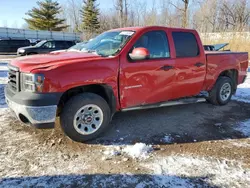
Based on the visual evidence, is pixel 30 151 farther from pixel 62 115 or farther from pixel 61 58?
Result: pixel 61 58

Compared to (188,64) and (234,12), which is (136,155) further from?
(234,12)

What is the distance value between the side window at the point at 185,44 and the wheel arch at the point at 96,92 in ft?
5.66

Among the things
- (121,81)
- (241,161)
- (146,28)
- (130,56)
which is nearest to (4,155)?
(121,81)

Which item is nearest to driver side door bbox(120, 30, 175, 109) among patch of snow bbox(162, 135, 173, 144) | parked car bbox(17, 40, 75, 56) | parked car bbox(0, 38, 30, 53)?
patch of snow bbox(162, 135, 173, 144)

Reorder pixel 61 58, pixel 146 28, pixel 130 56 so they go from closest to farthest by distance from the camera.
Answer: pixel 61 58 → pixel 130 56 → pixel 146 28

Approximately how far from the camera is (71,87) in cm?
337

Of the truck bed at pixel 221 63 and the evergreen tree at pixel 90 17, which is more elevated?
the evergreen tree at pixel 90 17

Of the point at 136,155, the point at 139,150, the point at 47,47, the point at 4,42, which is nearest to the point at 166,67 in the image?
the point at 139,150

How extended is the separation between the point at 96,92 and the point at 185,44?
2281 millimetres

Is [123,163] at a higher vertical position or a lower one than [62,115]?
lower

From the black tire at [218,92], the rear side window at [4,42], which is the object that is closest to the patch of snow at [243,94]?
the black tire at [218,92]

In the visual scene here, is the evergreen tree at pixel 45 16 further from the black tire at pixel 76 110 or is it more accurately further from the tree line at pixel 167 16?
the black tire at pixel 76 110

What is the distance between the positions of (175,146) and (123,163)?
1027mm

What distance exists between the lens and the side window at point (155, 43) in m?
4.18
